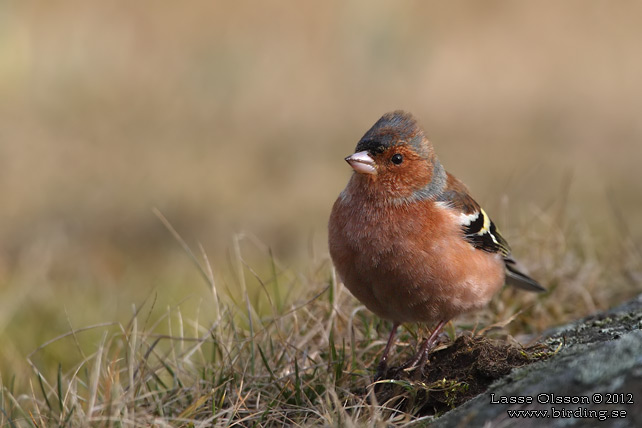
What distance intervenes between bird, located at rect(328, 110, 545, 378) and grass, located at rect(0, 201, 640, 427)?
0.26 m

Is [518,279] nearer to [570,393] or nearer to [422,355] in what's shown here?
[422,355]

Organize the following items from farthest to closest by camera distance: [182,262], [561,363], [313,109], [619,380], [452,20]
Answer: [452,20]
[313,109]
[182,262]
[561,363]
[619,380]

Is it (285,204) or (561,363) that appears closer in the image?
(561,363)

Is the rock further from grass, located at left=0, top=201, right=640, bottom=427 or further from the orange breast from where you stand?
the orange breast

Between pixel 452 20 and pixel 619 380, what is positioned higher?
pixel 452 20

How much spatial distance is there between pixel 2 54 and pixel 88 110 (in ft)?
5.13

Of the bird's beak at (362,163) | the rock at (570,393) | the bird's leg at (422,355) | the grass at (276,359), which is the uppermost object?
the bird's beak at (362,163)

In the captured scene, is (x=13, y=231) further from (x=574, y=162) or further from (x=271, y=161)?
(x=574, y=162)

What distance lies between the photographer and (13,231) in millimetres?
7480

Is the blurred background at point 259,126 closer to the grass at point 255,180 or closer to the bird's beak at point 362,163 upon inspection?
the grass at point 255,180

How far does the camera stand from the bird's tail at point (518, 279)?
420 centimetres

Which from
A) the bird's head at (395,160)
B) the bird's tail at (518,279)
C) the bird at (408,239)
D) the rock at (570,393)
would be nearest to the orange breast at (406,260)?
the bird at (408,239)

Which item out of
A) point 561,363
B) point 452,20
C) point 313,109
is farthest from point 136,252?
point 452,20

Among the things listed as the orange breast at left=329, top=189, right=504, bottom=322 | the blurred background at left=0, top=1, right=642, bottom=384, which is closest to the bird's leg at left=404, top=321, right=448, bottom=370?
the orange breast at left=329, top=189, right=504, bottom=322
